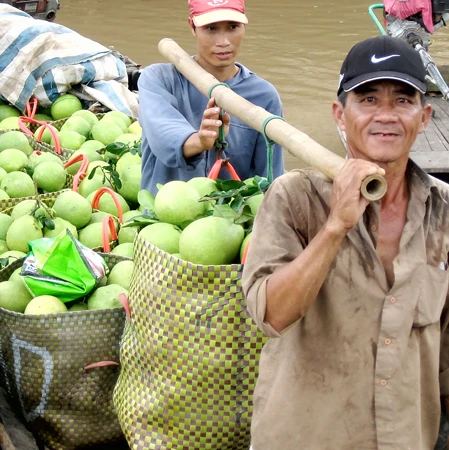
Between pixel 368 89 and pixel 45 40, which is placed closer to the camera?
pixel 368 89

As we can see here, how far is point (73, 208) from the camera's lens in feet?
10.5

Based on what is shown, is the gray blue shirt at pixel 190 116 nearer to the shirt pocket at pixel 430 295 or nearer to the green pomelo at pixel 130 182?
the green pomelo at pixel 130 182

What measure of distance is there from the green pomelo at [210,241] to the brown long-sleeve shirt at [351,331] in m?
0.57

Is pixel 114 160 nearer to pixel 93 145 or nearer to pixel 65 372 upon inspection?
pixel 93 145

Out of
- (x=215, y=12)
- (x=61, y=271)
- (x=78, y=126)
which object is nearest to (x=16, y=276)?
(x=61, y=271)

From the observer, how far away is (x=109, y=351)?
8.43 ft

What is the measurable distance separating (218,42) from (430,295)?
4.81 ft

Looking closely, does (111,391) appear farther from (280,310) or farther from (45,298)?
(280,310)

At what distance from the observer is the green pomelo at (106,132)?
4184mm

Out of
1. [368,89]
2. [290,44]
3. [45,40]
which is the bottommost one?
[290,44]

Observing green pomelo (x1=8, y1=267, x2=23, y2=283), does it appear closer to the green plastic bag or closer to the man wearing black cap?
the green plastic bag

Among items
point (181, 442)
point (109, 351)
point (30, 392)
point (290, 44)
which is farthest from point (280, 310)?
point (290, 44)

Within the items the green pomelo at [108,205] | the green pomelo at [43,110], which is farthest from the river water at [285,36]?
the green pomelo at [108,205]

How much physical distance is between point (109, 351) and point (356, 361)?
1162mm
